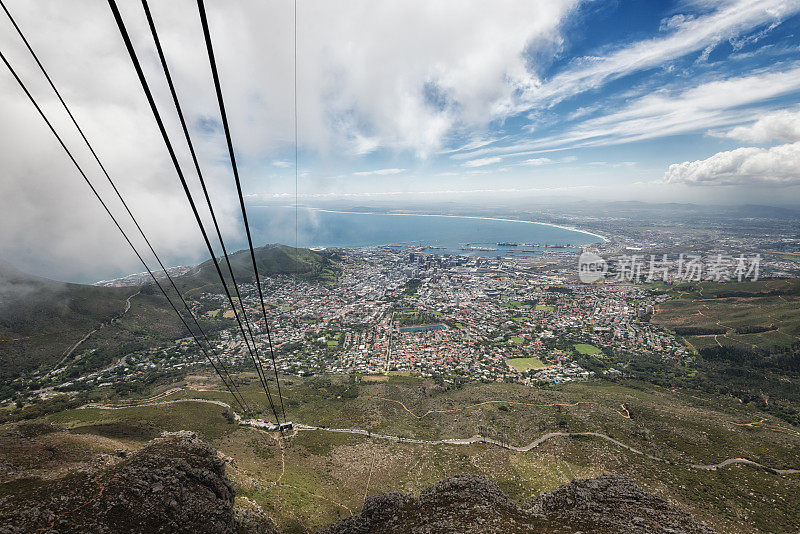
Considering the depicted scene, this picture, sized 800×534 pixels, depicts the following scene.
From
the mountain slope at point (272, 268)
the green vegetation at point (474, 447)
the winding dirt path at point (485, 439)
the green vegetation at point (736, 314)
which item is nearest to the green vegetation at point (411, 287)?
the mountain slope at point (272, 268)

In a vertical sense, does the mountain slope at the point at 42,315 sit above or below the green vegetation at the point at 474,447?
above

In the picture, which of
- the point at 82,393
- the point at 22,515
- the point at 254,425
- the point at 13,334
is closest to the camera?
the point at 22,515

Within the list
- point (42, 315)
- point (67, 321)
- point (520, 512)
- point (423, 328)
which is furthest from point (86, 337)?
point (520, 512)

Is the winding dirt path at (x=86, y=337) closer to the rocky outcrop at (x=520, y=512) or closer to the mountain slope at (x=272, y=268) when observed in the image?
the mountain slope at (x=272, y=268)

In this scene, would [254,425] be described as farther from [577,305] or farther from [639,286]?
[639,286]

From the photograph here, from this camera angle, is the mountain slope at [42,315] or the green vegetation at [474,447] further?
the mountain slope at [42,315]


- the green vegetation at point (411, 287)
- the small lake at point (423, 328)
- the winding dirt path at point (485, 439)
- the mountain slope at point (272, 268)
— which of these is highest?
the mountain slope at point (272, 268)

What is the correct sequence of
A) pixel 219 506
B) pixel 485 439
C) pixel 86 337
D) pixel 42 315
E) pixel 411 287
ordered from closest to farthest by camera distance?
pixel 219 506
pixel 485 439
pixel 42 315
pixel 86 337
pixel 411 287

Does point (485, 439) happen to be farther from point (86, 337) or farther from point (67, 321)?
point (67, 321)

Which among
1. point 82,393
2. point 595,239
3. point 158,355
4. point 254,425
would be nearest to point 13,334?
point 158,355
